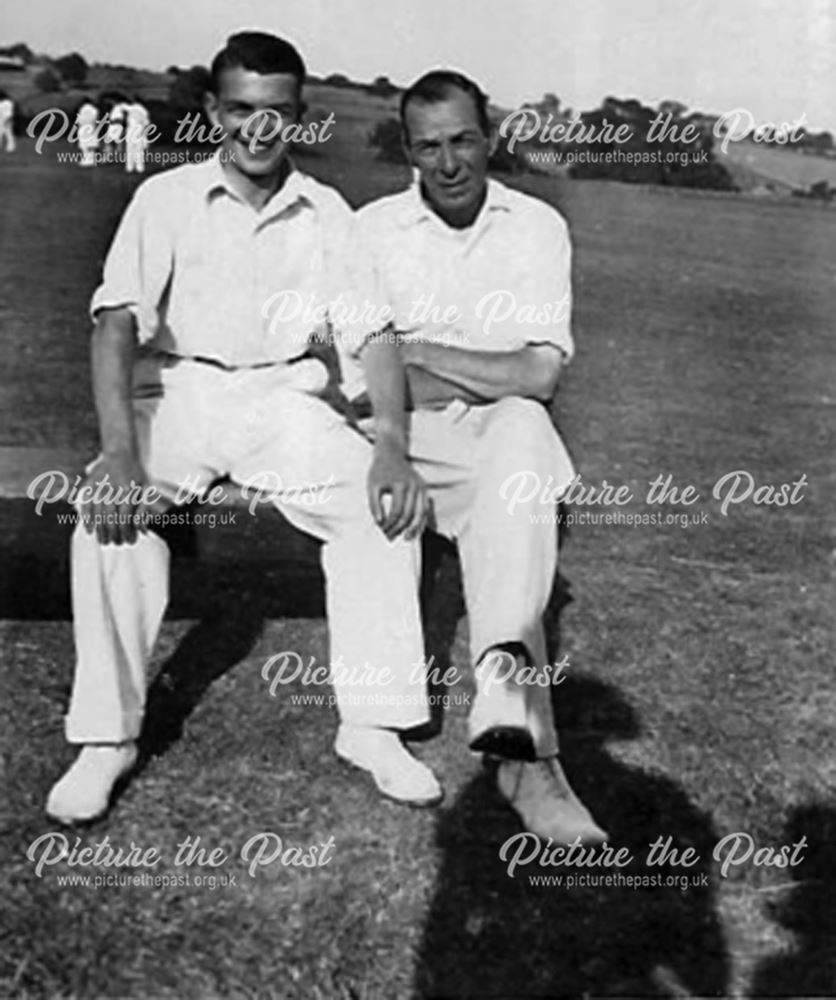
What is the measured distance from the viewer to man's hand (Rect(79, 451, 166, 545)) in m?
3.11

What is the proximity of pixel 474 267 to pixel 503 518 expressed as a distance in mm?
764

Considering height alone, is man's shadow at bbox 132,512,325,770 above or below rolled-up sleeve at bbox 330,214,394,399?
below

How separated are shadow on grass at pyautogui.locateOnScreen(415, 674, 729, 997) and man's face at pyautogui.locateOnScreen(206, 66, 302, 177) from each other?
4.31ft

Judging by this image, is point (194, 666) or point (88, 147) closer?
point (194, 666)

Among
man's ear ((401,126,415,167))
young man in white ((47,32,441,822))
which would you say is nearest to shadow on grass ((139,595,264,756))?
young man in white ((47,32,441,822))

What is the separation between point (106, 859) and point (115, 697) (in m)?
0.32

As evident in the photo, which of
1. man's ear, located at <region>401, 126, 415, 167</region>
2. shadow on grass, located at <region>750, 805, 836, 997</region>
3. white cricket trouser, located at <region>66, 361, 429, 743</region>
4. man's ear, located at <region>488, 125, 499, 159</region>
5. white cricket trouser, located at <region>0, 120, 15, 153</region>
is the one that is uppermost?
man's ear, located at <region>488, 125, 499, 159</region>

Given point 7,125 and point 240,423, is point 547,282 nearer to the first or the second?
point 240,423

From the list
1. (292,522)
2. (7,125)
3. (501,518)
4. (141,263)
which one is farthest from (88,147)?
(501,518)

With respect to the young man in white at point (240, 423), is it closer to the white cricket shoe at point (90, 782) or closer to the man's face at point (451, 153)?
the white cricket shoe at point (90, 782)

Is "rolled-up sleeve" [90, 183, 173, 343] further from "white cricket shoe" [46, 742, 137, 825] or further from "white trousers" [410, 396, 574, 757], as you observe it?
"white cricket shoe" [46, 742, 137, 825]

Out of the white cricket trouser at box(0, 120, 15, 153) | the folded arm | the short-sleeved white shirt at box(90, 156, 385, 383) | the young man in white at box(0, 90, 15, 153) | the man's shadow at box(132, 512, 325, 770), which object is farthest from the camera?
the white cricket trouser at box(0, 120, 15, 153)

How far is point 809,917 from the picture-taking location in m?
2.92

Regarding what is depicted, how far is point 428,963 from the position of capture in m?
2.69
